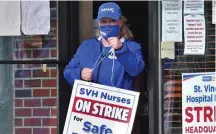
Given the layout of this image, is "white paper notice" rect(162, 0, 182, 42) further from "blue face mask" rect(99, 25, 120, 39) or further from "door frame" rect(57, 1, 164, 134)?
"blue face mask" rect(99, 25, 120, 39)

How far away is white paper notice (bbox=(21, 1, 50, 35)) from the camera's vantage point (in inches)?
181

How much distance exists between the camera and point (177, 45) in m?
4.35

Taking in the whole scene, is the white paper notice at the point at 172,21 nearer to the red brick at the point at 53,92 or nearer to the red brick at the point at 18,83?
the red brick at the point at 53,92

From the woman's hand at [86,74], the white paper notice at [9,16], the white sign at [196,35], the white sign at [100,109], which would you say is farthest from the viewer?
the white paper notice at [9,16]

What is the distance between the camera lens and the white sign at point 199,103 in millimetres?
4242

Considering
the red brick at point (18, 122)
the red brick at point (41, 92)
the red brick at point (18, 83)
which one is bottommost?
the red brick at point (18, 122)

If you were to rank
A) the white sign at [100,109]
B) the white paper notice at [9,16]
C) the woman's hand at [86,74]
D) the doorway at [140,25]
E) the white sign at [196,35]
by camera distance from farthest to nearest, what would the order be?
the doorway at [140,25] < the white paper notice at [9,16] < the white sign at [196,35] < the woman's hand at [86,74] < the white sign at [100,109]

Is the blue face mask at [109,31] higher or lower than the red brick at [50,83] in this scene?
higher

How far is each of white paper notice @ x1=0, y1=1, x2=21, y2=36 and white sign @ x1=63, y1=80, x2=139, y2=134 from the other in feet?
2.89

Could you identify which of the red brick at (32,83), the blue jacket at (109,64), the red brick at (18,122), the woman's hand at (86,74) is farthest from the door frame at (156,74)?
the red brick at (18,122)

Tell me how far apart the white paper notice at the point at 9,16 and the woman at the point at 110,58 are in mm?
682

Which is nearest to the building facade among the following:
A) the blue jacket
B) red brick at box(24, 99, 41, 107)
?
red brick at box(24, 99, 41, 107)

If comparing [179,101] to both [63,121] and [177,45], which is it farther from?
[63,121]

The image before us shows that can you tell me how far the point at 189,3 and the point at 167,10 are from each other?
0.19 metres
